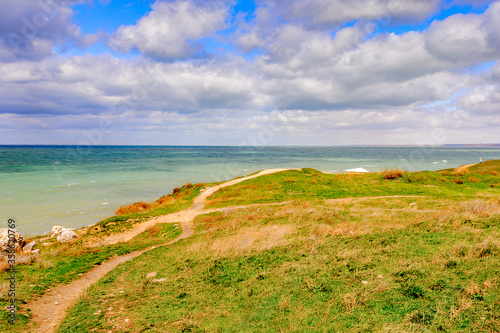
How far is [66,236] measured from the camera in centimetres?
2094

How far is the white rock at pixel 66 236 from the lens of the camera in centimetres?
2059

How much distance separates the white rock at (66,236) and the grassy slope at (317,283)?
979cm

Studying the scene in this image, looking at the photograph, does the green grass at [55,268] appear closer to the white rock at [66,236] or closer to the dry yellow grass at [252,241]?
the white rock at [66,236]

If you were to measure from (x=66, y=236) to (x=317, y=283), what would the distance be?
69.8 feet

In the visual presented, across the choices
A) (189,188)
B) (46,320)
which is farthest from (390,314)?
(189,188)

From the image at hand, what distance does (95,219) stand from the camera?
30156mm

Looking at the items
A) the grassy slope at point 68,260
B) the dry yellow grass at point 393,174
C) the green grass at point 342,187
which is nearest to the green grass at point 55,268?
the grassy slope at point 68,260

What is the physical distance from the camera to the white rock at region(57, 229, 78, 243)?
811 inches

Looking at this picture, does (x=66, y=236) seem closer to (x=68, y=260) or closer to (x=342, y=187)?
(x=68, y=260)

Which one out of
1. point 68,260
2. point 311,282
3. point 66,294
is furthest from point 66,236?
point 311,282

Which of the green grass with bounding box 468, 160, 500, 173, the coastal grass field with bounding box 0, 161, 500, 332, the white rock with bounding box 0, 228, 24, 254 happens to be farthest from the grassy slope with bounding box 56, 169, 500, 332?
the green grass with bounding box 468, 160, 500, 173

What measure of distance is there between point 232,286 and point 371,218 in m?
13.0

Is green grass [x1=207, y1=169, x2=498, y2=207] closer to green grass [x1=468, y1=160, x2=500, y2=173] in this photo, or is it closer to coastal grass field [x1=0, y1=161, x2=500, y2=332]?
coastal grass field [x1=0, y1=161, x2=500, y2=332]

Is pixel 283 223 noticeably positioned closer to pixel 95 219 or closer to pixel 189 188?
pixel 95 219
